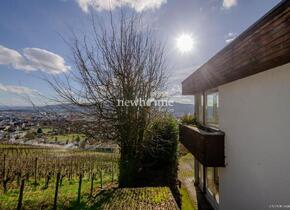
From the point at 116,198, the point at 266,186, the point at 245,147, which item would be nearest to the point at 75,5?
the point at 116,198

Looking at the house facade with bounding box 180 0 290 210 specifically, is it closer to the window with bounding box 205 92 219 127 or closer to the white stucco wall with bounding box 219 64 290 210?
the white stucco wall with bounding box 219 64 290 210

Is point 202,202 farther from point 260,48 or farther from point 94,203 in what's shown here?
point 260,48

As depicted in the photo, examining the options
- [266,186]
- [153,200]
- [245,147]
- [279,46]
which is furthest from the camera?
[153,200]

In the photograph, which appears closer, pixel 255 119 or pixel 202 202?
pixel 255 119

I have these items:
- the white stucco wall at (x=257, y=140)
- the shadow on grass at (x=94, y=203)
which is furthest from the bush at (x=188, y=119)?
the shadow on grass at (x=94, y=203)

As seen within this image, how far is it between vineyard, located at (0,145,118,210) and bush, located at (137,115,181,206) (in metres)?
1.32

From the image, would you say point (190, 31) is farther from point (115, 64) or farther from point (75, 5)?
point (75, 5)

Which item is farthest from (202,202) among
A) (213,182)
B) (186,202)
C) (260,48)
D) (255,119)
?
(260,48)

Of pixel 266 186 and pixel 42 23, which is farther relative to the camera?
pixel 42 23

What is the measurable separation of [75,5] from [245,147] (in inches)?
251

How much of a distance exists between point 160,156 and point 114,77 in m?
3.78

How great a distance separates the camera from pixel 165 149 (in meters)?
8.51

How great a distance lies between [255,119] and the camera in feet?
12.3

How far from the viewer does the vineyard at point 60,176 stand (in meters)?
7.00
